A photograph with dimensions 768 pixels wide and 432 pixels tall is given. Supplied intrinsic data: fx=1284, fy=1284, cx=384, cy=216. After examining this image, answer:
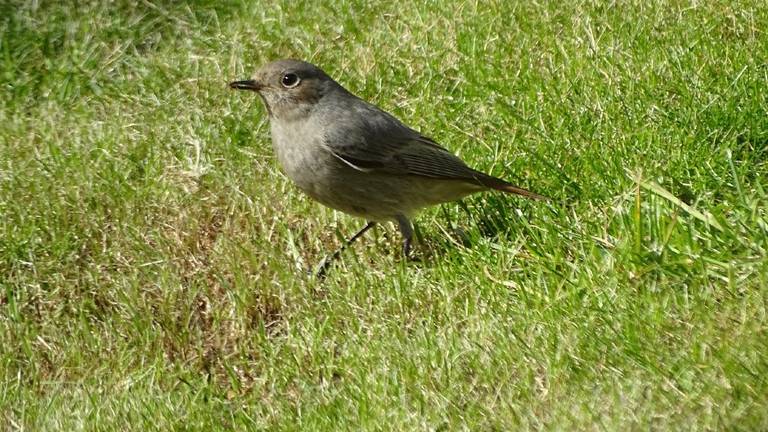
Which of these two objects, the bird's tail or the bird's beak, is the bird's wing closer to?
the bird's tail

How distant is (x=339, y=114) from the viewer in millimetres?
6922

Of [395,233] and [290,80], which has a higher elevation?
[290,80]

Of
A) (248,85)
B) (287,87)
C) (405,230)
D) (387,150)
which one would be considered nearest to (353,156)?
(387,150)

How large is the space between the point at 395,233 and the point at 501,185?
→ 0.75m

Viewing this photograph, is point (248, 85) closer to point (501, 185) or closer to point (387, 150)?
point (387, 150)

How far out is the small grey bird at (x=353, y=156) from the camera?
6.61 m

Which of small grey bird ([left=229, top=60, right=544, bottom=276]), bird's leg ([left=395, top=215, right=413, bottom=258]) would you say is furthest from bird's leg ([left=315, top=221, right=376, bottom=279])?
bird's leg ([left=395, top=215, right=413, bottom=258])

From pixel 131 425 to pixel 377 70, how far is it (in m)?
3.47

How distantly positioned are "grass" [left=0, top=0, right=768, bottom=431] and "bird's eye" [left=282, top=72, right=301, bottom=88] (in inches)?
22.1

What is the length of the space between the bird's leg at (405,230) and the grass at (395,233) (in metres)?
0.09

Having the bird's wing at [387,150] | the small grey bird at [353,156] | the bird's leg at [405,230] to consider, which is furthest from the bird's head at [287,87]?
the bird's leg at [405,230]

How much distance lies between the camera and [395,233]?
22.8ft

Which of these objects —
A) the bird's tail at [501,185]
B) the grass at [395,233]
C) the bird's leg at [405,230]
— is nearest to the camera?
the grass at [395,233]

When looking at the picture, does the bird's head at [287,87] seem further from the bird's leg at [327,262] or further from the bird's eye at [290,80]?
the bird's leg at [327,262]
